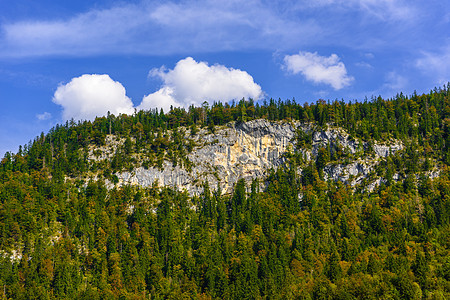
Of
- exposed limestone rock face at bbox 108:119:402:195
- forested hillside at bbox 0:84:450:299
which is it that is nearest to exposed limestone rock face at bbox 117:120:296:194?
exposed limestone rock face at bbox 108:119:402:195

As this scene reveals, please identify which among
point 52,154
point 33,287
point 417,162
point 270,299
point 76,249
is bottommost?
point 270,299

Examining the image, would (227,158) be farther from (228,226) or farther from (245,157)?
(228,226)

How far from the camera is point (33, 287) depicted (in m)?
103

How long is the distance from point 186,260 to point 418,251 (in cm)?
6731

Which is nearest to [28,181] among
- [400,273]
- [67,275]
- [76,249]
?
[76,249]

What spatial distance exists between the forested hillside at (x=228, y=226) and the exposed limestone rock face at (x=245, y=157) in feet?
11.9

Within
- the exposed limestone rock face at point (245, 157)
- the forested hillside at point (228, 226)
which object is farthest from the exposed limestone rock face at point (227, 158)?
the forested hillside at point (228, 226)

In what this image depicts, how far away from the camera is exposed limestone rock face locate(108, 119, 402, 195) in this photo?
568 ft

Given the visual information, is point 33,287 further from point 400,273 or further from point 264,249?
point 400,273

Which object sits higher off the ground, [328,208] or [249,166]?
[249,166]

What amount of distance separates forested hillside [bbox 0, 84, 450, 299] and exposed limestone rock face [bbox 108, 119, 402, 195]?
3.62 m

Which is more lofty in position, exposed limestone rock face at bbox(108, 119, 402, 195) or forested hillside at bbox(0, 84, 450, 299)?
exposed limestone rock face at bbox(108, 119, 402, 195)

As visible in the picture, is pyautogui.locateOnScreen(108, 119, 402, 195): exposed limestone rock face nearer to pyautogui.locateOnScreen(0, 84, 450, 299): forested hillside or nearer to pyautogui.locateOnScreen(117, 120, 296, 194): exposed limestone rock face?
pyautogui.locateOnScreen(117, 120, 296, 194): exposed limestone rock face

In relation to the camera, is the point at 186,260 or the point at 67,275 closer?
the point at 67,275
